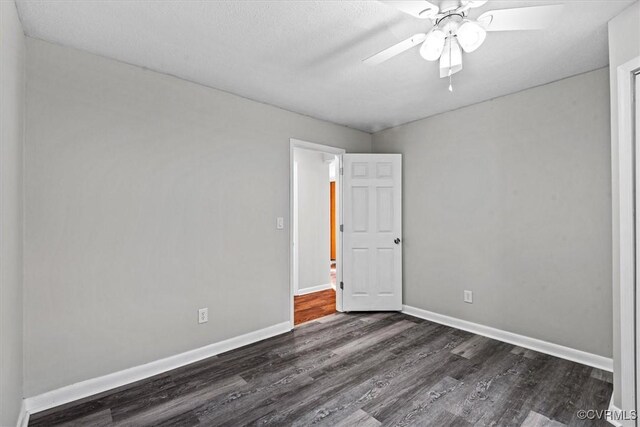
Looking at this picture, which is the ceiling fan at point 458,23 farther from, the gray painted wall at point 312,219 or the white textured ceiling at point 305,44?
the gray painted wall at point 312,219

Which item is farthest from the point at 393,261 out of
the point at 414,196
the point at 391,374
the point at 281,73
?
the point at 281,73

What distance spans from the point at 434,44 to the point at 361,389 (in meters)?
2.19

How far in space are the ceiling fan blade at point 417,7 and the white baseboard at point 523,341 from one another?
2.82m

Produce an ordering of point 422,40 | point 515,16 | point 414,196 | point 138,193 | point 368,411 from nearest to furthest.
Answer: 1. point 515,16
2. point 422,40
3. point 368,411
4. point 138,193
5. point 414,196

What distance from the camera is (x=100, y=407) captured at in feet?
6.56

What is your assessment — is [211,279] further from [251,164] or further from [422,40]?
[422,40]

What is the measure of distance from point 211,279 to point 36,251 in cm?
120

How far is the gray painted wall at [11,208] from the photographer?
138 centimetres

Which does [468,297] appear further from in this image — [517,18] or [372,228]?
[517,18]

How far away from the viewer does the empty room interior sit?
1.77 meters

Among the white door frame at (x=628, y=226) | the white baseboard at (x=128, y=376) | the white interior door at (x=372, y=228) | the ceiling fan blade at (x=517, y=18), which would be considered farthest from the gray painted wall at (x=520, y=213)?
the white baseboard at (x=128, y=376)

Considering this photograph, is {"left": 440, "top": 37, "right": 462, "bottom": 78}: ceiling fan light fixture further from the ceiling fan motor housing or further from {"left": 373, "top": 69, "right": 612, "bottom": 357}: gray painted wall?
{"left": 373, "top": 69, "right": 612, "bottom": 357}: gray painted wall

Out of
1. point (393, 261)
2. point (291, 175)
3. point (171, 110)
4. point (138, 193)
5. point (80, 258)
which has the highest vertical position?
point (171, 110)

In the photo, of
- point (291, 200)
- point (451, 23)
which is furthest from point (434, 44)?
point (291, 200)
